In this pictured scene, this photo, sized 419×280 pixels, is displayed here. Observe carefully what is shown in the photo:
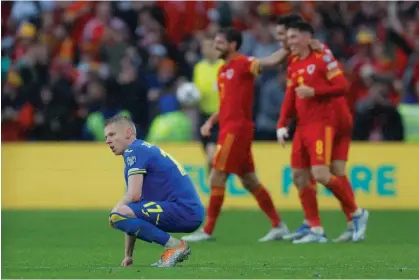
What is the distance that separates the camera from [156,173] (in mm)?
9914

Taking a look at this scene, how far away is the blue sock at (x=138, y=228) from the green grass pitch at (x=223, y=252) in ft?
0.91

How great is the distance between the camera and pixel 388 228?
14.8 meters

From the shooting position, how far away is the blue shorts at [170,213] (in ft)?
32.0

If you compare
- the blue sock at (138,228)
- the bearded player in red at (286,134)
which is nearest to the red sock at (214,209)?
the bearded player in red at (286,134)

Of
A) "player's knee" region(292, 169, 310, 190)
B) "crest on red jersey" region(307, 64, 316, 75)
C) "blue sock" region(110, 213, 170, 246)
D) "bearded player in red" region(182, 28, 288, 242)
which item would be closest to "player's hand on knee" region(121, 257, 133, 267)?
"blue sock" region(110, 213, 170, 246)

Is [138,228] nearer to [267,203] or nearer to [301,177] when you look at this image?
[301,177]

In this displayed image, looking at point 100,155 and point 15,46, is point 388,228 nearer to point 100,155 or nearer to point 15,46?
point 100,155

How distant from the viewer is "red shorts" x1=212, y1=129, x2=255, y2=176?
13.4m

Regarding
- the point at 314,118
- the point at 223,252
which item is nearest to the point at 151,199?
the point at 223,252

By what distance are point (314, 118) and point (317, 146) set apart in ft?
1.05

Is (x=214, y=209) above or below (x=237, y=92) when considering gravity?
below

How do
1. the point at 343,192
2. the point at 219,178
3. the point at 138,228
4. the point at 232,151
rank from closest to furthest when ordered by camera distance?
the point at 138,228
the point at 343,192
the point at 232,151
the point at 219,178

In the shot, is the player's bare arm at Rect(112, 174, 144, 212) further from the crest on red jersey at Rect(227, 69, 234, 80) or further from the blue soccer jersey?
the crest on red jersey at Rect(227, 69, 234, 80)

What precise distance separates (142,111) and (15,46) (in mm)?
2801
